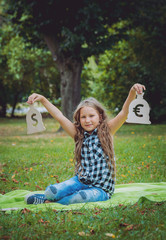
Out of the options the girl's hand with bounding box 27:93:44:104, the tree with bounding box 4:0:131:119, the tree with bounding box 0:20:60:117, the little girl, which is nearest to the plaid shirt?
the little girl

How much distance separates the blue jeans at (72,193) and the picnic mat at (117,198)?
69 mm

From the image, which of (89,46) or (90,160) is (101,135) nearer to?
(90,160)

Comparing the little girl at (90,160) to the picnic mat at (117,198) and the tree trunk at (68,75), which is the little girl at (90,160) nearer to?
the picnic mat at (117,198)

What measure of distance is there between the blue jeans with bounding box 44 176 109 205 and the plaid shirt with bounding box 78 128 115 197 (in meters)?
0.07

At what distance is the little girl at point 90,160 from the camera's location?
326cm

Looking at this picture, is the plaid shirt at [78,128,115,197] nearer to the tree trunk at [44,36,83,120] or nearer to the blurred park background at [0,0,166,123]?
→ the blurred park background at [0,0,166,123]

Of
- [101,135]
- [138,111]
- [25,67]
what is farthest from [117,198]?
[25,67]

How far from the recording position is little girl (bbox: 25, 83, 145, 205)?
3262 millimetres

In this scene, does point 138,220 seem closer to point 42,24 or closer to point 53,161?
point 53,161

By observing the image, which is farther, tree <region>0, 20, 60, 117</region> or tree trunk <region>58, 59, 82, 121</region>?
tree <region>0, 20, 60, 117</region>

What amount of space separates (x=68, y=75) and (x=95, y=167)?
765 centimetres

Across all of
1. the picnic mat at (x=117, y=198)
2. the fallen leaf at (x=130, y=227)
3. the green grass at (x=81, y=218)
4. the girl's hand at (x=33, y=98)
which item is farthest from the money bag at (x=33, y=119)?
the fallen leaf at (x=130, y=227)

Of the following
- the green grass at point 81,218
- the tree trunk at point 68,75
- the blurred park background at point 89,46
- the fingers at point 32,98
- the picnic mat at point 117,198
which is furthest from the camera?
the tree trunk at point 68,75

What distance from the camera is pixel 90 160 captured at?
338 centimetres
